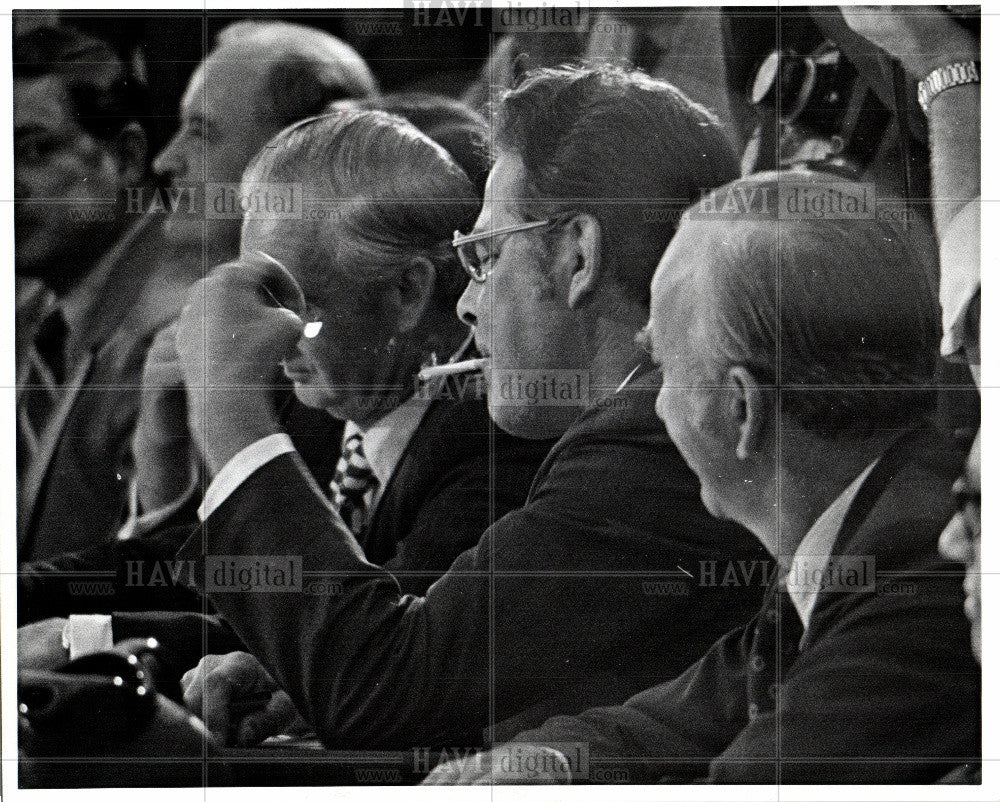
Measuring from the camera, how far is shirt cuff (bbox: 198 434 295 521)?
8.87 feet

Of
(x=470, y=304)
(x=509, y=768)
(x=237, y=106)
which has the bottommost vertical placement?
(x=509, y=768)

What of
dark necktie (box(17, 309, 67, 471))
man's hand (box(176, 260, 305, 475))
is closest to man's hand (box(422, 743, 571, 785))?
man's hand (box(176, 260, 305, 475))

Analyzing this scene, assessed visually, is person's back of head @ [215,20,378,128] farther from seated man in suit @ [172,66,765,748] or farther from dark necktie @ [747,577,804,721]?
dark necktie @ [747,577,804,721]

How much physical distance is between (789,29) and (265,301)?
1698 mm

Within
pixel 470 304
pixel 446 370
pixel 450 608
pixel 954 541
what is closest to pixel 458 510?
pixel 450 608

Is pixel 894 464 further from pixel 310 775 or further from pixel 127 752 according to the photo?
pixel 127 752

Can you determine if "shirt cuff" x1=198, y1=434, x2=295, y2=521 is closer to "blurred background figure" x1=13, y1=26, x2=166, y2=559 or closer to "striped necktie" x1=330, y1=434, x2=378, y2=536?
"striped necktie" x1=330, y1=434, x2=378, y2=536

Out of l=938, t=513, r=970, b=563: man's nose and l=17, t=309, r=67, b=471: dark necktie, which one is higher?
l=17, t=309, r=67, b=471: dark necktie

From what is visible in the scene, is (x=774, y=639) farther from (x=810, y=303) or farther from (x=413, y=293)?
(x=413, y=293)

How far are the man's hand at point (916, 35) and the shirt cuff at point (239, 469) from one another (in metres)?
2.03

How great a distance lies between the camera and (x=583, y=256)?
2.69m

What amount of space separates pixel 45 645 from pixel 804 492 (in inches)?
87.5

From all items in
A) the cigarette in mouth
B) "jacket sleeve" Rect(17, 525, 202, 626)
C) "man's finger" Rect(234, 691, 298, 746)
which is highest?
the cigarette in mouth

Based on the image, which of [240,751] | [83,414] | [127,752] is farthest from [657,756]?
[83,414]
